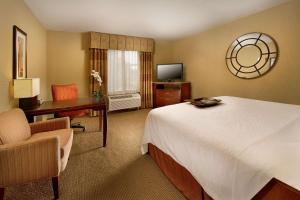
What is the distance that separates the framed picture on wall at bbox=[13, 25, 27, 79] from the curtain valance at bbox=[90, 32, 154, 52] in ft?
6.46

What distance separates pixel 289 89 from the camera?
307 centimetres

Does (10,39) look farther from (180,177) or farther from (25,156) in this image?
(180,177)

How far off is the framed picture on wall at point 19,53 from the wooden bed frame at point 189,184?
212 centimetres

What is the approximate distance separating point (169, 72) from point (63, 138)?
398cm

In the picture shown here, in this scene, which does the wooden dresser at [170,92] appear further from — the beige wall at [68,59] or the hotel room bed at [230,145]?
the hotel room bed at [230,145]

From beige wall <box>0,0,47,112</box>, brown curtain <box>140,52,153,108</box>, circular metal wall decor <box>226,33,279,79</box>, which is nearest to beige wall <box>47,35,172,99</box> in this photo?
beige wall <box>0,0,47,112</box>

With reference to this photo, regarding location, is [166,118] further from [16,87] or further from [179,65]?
[179,65]

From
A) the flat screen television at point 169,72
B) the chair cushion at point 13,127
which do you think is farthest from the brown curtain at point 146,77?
the chair cushion at point 13,127

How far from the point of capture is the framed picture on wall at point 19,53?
230 cm

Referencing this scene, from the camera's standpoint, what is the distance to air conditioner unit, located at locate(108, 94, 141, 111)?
4859mm

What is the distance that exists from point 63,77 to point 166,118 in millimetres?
3576

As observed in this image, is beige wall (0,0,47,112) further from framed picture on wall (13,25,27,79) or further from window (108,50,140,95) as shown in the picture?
window (108,50,140,95)

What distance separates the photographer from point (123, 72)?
206 inches

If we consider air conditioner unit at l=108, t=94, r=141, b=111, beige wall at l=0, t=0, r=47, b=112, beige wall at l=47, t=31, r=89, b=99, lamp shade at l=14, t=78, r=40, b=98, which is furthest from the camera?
air conditioner unit at l=108, t=94, r=141, b=111
